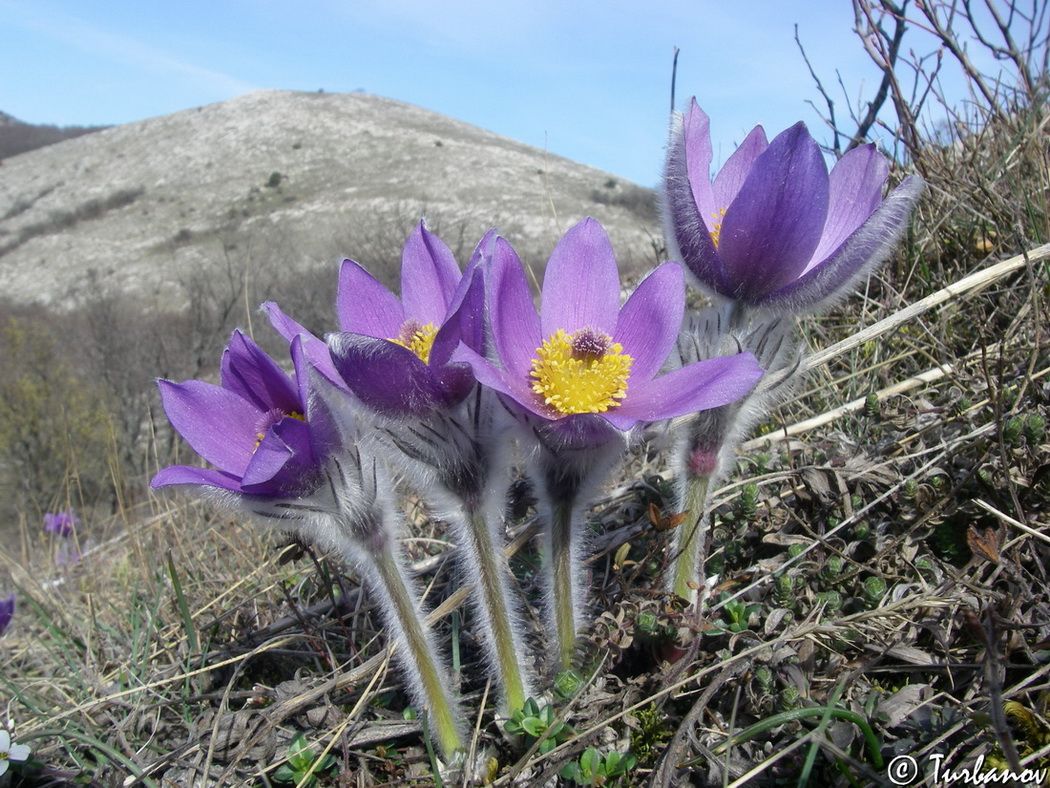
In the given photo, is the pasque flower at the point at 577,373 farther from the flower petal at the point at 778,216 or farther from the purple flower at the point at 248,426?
the purple flower at the point at 248,426

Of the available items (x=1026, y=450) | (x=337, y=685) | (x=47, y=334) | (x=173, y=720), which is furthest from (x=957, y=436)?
(x=47, y=334)

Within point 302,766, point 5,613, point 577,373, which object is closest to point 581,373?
point 577,373

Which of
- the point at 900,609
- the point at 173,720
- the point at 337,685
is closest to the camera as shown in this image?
the point at 900,609

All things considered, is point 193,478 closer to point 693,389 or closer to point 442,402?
point 442,402

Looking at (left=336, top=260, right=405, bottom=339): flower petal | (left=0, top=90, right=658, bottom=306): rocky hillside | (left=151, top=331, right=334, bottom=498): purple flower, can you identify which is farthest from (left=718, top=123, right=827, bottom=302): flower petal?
(left=0, top=90, right=658, bottom=306): rocky hillside

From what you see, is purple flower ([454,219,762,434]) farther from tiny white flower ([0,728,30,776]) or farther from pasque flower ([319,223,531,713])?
tiny white flower ([0,728,30,776])

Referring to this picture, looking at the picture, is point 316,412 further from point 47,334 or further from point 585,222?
point 47,334
